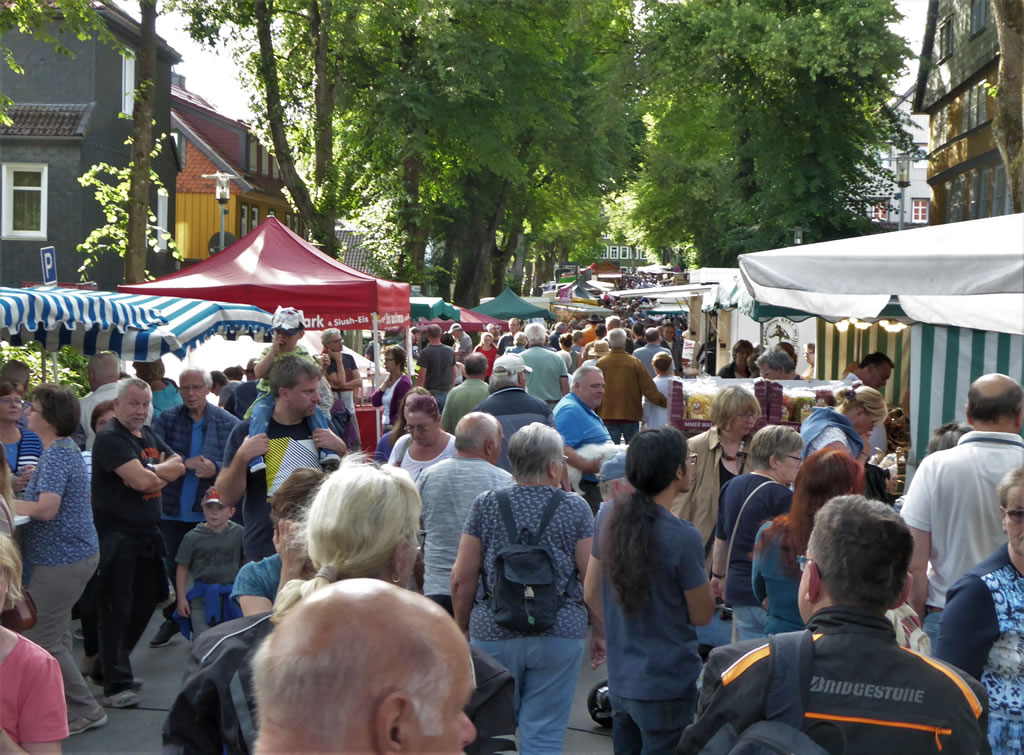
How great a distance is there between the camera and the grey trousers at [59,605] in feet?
20.6

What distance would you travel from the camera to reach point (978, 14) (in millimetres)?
31641

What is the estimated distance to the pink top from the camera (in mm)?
3359

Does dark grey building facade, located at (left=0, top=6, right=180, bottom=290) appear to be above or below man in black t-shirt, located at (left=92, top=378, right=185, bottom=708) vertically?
above

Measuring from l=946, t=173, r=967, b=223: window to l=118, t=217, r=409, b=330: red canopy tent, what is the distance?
25.4m

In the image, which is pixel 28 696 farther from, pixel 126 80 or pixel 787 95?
pixel 126 80

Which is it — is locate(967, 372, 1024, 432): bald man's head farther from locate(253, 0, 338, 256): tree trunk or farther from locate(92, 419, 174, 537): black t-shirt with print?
locate(253, 0, 338, 256): tree trunk

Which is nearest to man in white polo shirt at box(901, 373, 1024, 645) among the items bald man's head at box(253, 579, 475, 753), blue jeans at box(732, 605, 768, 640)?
blue jeans at box(732, 605, 768, 640)

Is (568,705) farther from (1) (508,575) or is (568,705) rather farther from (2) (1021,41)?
(2) (1021,41)

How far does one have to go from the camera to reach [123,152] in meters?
35.2

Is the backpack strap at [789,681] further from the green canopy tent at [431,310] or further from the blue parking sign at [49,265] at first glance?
the green canopy tent at [431,310]

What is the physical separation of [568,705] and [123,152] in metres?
33.1

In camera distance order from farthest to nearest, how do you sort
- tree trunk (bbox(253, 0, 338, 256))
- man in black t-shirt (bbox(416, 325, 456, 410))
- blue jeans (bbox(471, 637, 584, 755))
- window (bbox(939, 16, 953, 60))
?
window (bbox(939, 16, 953, 60)) → tree trunk (bbox(253, 0, 338, 256)) → man in black t-shirt (bbox(416, 325, 456, 410)) → blue jeans (bbox(471, 637, 584, 755))

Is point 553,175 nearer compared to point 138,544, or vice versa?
point 138,544

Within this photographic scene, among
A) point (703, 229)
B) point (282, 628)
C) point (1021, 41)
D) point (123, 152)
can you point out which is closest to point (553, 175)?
point (703, 229)
